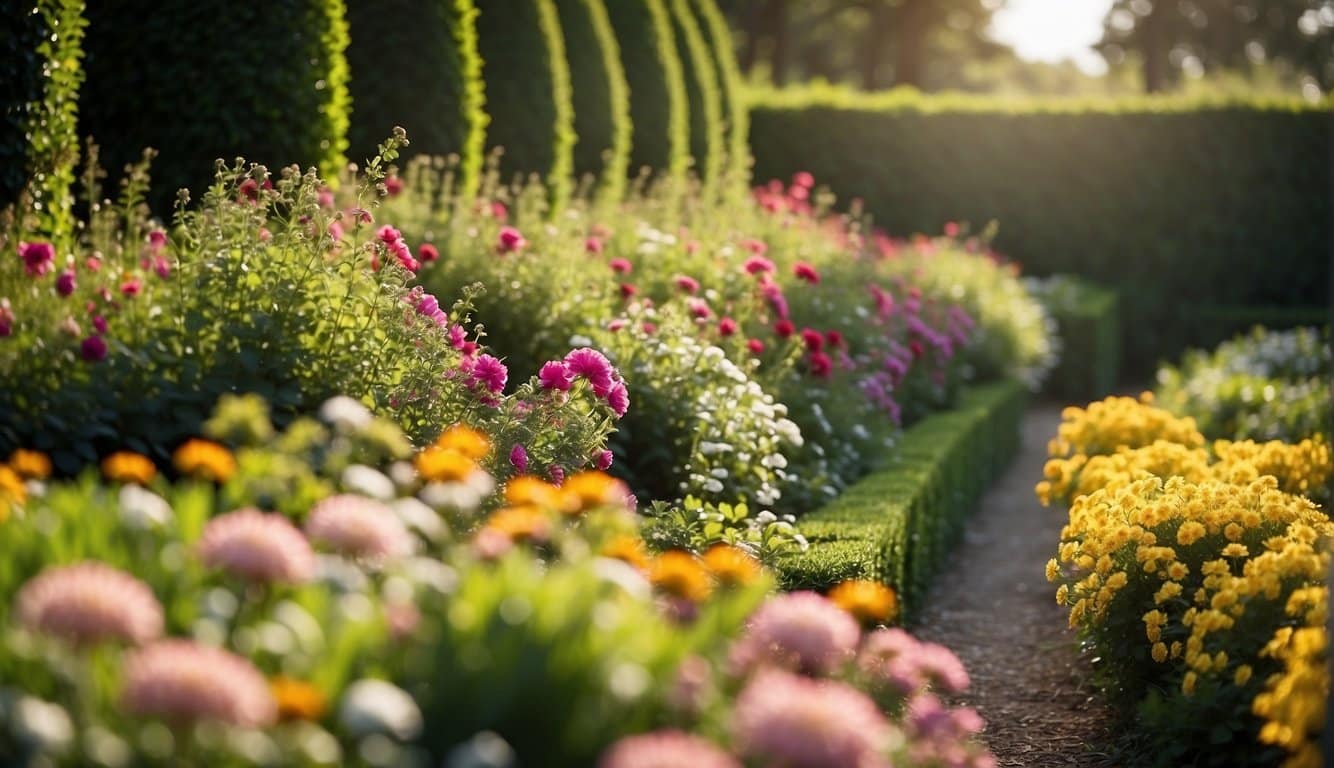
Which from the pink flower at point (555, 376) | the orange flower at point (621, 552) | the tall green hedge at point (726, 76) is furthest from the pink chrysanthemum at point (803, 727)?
the tall green hedge at point (726, 76)

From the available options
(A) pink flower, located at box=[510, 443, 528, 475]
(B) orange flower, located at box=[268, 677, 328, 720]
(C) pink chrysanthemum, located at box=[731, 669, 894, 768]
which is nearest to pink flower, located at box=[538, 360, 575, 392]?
(A) pink flower, located at box=[510, 443, 528, 475]

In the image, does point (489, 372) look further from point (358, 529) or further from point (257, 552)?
point (257, 552)

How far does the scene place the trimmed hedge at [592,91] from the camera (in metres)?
12.3

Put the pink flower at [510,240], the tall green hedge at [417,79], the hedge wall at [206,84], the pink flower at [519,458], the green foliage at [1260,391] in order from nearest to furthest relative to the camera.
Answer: the pink flower at [519,458] < the pink flower at [510,240] < the hedge wall at [206,84] < the green foliage at [1260,391] < the tall green hedge at [417,79]

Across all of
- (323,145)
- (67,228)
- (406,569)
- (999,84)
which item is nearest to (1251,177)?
(323,145)

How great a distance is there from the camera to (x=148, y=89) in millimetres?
7152

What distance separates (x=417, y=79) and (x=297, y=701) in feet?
23.3

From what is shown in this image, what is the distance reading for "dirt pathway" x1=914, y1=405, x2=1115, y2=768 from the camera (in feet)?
16.3

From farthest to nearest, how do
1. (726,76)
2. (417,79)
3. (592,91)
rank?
(726,76) < (592,91) < (417,79)

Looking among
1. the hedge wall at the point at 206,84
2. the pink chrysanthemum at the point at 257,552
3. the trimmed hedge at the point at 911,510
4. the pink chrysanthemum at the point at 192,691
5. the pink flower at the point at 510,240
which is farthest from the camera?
the hedge wall at the point at 206,84

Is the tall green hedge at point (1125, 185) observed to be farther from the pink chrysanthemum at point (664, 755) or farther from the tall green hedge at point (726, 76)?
the pink chrysanthemum at point (664, 755)

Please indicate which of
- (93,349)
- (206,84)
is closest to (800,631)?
(93,349)

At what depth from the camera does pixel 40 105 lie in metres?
5.82

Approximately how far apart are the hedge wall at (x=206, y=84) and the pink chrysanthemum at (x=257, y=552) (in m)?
5.05
